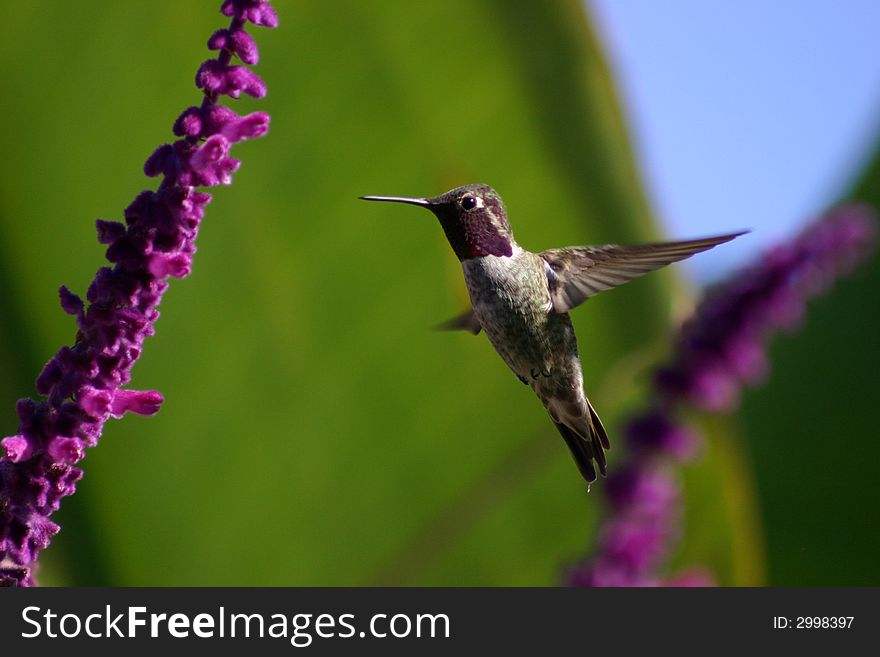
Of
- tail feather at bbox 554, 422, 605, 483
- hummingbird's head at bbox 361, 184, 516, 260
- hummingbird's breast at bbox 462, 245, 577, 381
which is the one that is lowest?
tail feather at bbox 554, 422, 605, 483

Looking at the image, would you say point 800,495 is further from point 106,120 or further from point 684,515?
point 106,120

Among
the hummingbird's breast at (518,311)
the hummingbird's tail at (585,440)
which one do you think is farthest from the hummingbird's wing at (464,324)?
the hummingbird's tail at (585,440)

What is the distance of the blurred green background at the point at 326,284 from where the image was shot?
8.70 feet

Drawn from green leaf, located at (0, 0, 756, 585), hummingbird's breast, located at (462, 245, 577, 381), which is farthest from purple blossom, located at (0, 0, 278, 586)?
green leaf, located at (0, 0, 756, 585)

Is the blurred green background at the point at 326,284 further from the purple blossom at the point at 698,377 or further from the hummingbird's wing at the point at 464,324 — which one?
the hummingbird's wing at the point at 464,324

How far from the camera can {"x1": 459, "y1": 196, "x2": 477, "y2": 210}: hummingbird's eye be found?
7.02ft

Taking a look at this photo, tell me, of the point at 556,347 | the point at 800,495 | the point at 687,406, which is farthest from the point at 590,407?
the point at 800,495

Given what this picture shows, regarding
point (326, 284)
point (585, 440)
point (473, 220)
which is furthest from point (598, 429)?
point (326, 284)

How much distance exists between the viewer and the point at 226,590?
2416 mm

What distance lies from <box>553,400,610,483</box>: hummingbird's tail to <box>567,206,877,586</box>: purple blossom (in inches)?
14.1

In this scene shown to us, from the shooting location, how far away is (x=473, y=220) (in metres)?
2.16

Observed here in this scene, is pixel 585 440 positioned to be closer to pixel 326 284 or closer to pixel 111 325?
pixel 326 284

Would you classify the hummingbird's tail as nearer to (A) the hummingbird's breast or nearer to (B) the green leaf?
(A) the hummingbird's breast

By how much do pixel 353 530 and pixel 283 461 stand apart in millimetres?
319
